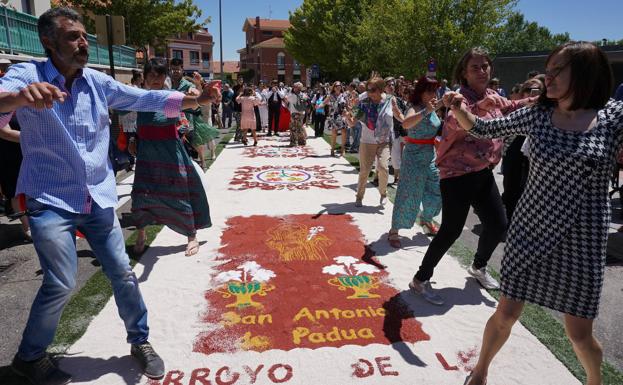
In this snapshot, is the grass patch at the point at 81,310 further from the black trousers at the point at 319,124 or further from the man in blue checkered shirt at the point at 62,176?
the black trousers at the point at 319,124

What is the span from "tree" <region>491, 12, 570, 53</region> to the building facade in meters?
31.6

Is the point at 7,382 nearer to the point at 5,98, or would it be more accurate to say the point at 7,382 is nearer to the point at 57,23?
the point at 5,98

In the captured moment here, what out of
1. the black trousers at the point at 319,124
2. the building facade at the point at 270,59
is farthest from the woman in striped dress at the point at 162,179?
the building facade at the point at 270,59

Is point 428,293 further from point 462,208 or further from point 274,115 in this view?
point 274,115

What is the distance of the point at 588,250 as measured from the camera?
7.34 ft

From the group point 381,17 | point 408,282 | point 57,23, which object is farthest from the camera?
point 381,17

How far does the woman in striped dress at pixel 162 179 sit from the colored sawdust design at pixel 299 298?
0.61 m

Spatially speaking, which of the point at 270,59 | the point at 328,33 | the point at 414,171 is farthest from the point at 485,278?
the point at 270,59

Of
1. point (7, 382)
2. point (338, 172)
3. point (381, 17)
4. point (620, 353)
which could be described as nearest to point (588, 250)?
point (620, 353)

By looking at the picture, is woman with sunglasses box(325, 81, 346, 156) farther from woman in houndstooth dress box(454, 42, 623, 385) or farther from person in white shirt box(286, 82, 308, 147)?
woman in houndstooth dress box(454, 42, 623, 385)

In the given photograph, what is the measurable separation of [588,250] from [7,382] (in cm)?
337

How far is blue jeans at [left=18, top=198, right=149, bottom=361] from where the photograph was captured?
96.5 inches

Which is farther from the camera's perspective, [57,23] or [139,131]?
[139,131]

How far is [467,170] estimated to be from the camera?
363 centimetres
